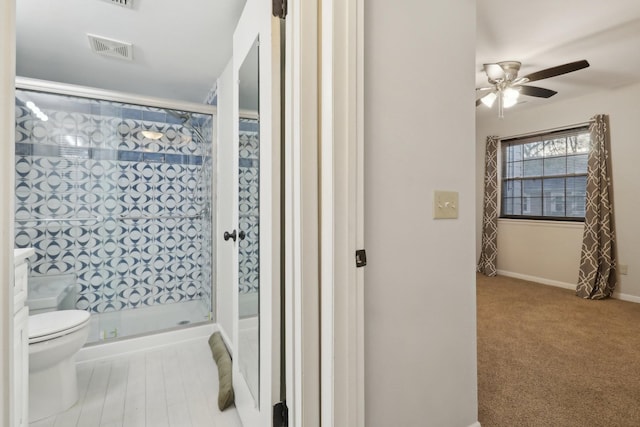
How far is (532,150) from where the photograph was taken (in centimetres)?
433

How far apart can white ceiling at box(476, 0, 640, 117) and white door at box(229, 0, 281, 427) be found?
1.56m

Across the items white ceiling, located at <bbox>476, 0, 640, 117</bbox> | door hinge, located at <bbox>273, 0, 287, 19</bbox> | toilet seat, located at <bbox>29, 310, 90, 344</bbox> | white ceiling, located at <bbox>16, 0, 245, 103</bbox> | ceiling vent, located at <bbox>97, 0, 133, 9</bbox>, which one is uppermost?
white ceiling, located at <bbox>476, 0, 640, 117</bbox>

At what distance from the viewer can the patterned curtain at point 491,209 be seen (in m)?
4.55

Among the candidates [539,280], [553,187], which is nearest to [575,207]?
[553,187]

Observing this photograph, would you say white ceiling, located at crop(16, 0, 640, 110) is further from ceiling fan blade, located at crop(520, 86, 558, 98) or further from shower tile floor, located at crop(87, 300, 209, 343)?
shower tile floor, located at crop(87, 300, 209, 343)

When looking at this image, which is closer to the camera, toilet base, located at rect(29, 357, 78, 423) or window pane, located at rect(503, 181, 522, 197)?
toilet base, located at rect(29, 357, 78, 423)

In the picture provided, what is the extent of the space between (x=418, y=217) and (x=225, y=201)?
1687mm

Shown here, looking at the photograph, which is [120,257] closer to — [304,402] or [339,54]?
[304,402]

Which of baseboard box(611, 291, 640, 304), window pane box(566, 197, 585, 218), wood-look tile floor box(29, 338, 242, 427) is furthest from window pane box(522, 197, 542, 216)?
wood-look tile floor box(29, 338, 242, 427)

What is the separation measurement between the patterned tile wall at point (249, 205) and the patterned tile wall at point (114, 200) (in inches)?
56.3

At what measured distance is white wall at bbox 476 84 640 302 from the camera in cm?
337

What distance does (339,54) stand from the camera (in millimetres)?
944

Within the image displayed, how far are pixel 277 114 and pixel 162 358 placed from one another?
6.71ft

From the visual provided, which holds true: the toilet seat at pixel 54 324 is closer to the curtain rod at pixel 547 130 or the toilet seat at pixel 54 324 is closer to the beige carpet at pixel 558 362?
the beige carpet at pixel 558 362
